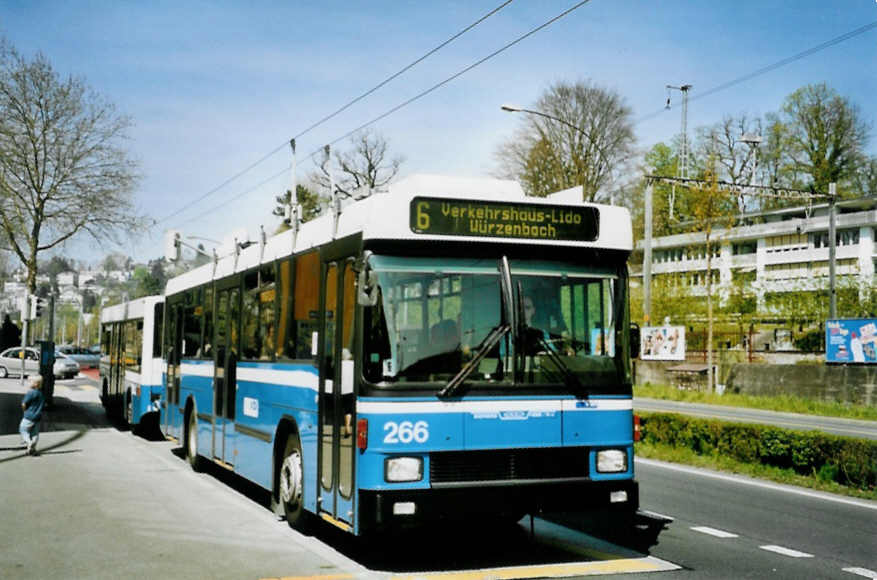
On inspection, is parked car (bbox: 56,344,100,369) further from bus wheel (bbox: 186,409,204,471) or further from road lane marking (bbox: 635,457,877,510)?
road lane marking (bbox: 635,457,877,510)

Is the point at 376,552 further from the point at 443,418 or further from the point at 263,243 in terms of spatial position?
the point at 263,243

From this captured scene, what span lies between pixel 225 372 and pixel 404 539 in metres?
4.35

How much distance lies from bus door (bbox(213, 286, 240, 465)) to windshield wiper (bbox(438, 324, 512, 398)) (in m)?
5.43

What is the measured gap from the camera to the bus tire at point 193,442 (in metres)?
15.4

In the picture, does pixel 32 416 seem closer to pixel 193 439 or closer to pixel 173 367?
pixel 173 367

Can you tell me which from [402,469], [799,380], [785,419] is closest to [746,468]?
[402,469]

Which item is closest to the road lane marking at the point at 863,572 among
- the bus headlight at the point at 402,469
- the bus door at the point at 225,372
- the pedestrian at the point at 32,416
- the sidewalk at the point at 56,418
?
the bus headlight at the point at 402,469

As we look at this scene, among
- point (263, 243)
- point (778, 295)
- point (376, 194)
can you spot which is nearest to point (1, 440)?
point (263, 243)

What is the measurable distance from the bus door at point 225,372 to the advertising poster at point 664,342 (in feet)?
93.1

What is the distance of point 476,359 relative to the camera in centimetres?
799

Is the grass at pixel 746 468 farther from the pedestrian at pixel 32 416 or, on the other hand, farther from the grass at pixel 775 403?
the grass at pixel 775 403

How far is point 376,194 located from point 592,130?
151ft

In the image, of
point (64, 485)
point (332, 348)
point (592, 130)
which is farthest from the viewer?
point (592, 130)

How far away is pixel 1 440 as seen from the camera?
67.5ft
